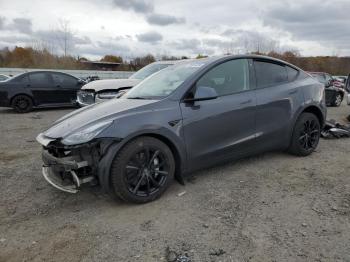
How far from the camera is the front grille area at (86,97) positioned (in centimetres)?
877

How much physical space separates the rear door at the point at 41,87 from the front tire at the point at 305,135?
9471 mm

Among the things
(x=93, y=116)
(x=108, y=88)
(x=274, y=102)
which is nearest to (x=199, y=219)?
(x=93, y=116)

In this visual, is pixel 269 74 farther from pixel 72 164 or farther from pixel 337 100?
pixel 337 100

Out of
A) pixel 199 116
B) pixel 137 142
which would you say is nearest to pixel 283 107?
pixel 199 116

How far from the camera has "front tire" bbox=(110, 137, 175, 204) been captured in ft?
11.2

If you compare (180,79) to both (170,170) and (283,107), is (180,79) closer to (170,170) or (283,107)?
(170,170)

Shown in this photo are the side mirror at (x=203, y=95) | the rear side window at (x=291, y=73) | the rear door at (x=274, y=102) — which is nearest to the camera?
the side mirror at (x=203, y=95)

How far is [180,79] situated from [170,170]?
1.18m

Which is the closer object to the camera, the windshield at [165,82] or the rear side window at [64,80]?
the windshield at [165,82]

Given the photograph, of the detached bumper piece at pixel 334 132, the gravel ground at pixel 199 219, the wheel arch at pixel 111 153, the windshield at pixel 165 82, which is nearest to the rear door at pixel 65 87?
the gravel ground at pixel 199 219

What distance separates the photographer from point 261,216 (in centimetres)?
335

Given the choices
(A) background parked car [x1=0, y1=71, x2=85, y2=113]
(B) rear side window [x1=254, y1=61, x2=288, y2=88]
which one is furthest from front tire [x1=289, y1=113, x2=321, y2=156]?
(A) background parked car [x1=0, y1=71, x2=85, y2=113]

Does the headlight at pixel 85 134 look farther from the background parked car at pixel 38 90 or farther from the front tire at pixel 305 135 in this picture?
the background parked car at pixel 38 90

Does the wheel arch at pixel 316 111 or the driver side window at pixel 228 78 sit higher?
the driver side window at pixel 228 78
